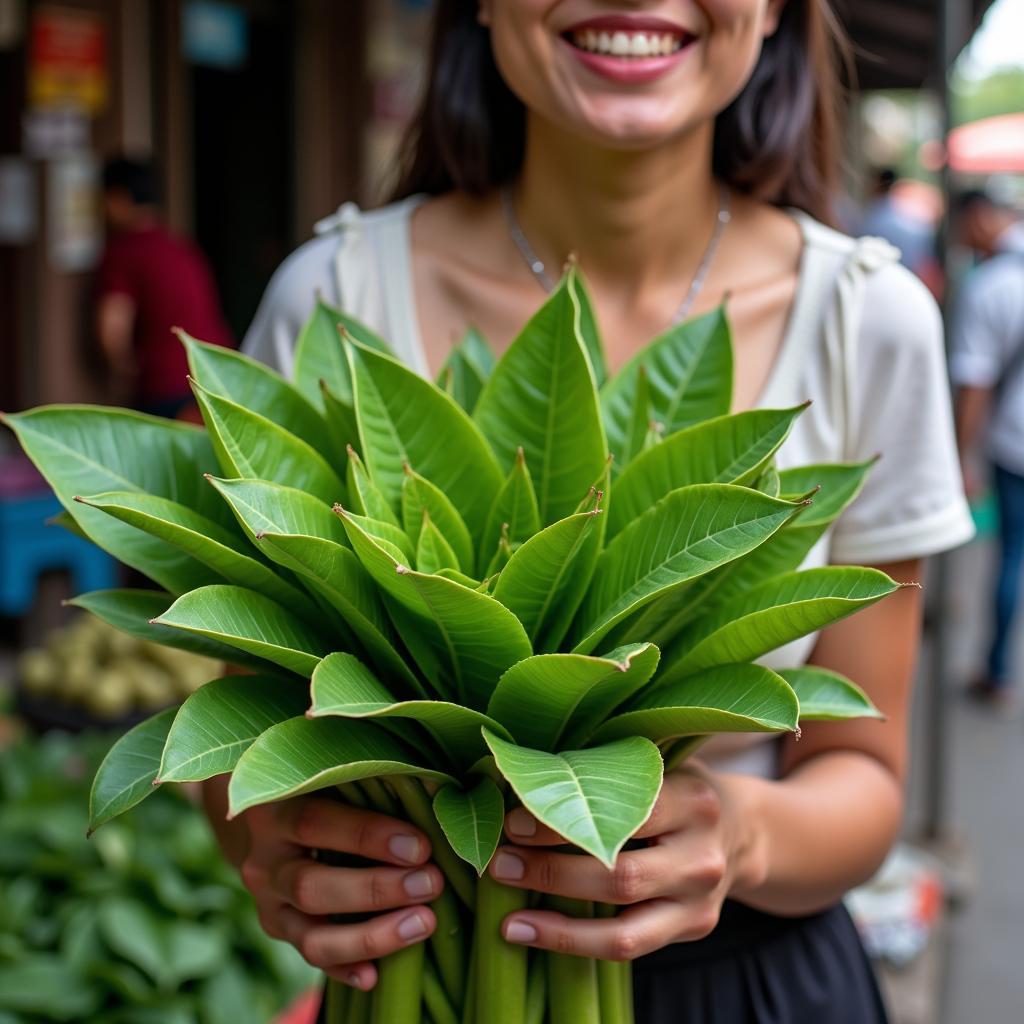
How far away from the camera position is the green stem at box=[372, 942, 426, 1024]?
3.59 feet

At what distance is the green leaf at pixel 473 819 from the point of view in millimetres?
965

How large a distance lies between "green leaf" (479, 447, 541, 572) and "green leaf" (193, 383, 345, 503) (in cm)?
13

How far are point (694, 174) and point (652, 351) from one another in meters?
0.37

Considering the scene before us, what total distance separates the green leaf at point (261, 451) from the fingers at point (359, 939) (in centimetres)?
34

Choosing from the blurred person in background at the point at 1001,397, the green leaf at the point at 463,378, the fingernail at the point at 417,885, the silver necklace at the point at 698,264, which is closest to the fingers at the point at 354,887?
the fingernail at the point at 417,885

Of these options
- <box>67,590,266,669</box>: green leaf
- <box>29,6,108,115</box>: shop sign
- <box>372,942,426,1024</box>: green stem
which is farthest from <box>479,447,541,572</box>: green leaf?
<box>29,6,108,115</box>: shop sign

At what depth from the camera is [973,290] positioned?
608 cm

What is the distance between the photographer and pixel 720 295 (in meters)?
1.59

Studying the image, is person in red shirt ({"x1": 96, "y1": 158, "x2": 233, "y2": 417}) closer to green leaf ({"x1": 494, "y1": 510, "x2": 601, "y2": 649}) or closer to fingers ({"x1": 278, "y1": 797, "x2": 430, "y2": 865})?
fingers ({"x1": 278, "y1": 797, "x2": 430, "y2": 865})

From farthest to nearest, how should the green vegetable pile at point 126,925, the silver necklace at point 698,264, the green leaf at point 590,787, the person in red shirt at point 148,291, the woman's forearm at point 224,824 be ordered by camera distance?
the person in red shirt at point 148,291 < the green vegetable pile at point 126,925 < the silver necklace at point 698,264 < the woman's forearm at point 224,824 < the green leaf at point 590,787

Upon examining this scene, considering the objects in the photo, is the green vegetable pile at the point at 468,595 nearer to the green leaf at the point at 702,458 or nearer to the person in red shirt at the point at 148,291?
the green leaf at the point at 702,458

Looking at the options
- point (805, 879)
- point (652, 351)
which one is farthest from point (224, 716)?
point (805, 879)

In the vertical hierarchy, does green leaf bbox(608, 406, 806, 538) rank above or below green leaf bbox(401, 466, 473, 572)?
above

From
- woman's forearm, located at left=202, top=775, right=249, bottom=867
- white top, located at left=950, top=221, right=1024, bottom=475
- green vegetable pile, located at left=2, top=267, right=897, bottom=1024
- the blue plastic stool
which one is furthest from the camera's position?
white top, located at left=950, top=221, right=1024, bottom=475
